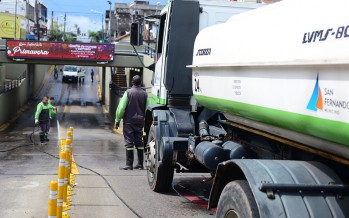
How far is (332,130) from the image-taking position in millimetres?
3398

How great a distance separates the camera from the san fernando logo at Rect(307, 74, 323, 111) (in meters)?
3.55

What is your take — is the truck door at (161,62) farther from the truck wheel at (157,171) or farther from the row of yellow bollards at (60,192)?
the row of yellow bollards at (60,192)

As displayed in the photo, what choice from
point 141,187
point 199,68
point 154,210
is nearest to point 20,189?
point 141,187

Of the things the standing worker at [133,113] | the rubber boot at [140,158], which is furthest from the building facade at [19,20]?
the standing worker at [133,113]

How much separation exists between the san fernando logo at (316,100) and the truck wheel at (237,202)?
2.78 ft

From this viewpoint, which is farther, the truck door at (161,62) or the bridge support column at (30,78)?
the bridge support column at (30,78)

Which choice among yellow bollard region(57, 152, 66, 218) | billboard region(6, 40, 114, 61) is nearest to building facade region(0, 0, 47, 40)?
billboard region(6, 40, 114, 61)

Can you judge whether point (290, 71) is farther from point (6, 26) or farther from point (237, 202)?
point (6, 26)

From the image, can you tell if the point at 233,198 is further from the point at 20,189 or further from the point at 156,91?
the point at 20,189

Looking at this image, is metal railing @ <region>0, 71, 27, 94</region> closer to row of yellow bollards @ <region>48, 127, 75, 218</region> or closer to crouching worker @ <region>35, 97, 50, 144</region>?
crouching worker @ <region>35, 97, 50, 144</region>

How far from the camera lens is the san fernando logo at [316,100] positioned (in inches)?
140

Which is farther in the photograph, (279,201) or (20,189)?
(20,189)

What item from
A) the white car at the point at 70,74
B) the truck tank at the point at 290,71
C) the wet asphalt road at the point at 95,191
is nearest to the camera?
the truck tank at the point at 290,71

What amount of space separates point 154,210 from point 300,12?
13.8ft
